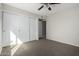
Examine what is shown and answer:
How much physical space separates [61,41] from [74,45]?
96cm

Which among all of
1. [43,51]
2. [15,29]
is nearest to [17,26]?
[15,29]

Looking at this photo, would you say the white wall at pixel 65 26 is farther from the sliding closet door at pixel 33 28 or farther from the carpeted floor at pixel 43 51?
the sliding closet door at pixel 33 28

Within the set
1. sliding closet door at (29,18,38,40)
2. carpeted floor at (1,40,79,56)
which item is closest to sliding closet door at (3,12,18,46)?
carpeted floor at (1,40,79,56)

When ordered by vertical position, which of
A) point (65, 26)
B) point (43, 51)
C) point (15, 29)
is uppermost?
point (65, 26)

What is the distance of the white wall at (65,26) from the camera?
11.9 feet

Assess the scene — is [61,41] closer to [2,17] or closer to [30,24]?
[30,24]

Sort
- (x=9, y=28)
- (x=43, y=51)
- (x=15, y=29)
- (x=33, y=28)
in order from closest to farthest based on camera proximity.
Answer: (x=43, y=51), (x=9, y=28), (x=15, y=29), (x=33, y=28)

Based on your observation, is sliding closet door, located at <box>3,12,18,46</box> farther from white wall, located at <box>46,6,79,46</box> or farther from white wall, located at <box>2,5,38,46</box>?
white wall, located at <box>46,6,79,46</box>

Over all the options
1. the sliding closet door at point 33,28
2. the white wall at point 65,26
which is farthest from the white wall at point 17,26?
the white wall at point 65,26

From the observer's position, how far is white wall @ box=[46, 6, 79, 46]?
362cm

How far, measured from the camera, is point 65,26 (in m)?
4.23

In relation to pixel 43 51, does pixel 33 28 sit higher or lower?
higher

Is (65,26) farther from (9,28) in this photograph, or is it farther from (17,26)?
(9,28)

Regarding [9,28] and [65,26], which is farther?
[65,26]
